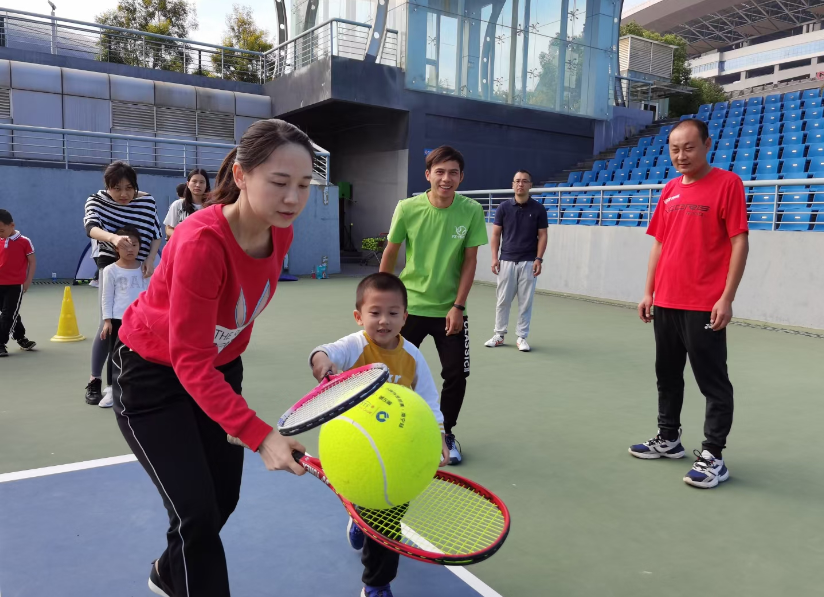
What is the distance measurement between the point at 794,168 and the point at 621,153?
705 centimetres

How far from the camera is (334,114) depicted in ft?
64.3

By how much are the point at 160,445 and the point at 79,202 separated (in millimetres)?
13732

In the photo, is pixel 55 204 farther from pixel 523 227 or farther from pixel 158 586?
pixel 158 586

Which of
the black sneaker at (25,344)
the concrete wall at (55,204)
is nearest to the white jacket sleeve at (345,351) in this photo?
the black sneaker at (25,344)

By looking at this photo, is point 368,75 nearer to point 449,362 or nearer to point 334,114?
point 334,114

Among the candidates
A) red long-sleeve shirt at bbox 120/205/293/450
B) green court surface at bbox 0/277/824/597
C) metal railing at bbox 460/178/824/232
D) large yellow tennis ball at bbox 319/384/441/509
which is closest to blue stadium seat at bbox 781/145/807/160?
metal railing at bbox 460/178/824/232

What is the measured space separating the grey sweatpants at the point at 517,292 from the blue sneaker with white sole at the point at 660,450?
3.49 metres

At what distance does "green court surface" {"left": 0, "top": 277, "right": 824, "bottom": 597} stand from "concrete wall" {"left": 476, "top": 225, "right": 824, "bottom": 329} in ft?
4.17

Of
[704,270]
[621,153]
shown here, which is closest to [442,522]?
[704,270]

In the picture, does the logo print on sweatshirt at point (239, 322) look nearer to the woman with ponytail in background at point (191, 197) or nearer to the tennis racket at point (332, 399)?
the tennis racket at point (332, 399)

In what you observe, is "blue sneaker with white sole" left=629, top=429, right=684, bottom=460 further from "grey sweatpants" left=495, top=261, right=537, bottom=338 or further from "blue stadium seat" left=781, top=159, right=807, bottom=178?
"blue stadium seat" left=781, top=159, right=807, bottom=178

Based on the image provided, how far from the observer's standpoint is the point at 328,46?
728 inches

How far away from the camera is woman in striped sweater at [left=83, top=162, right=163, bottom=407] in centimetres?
499

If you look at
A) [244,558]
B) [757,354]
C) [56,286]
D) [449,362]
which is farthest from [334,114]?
[244,558]
